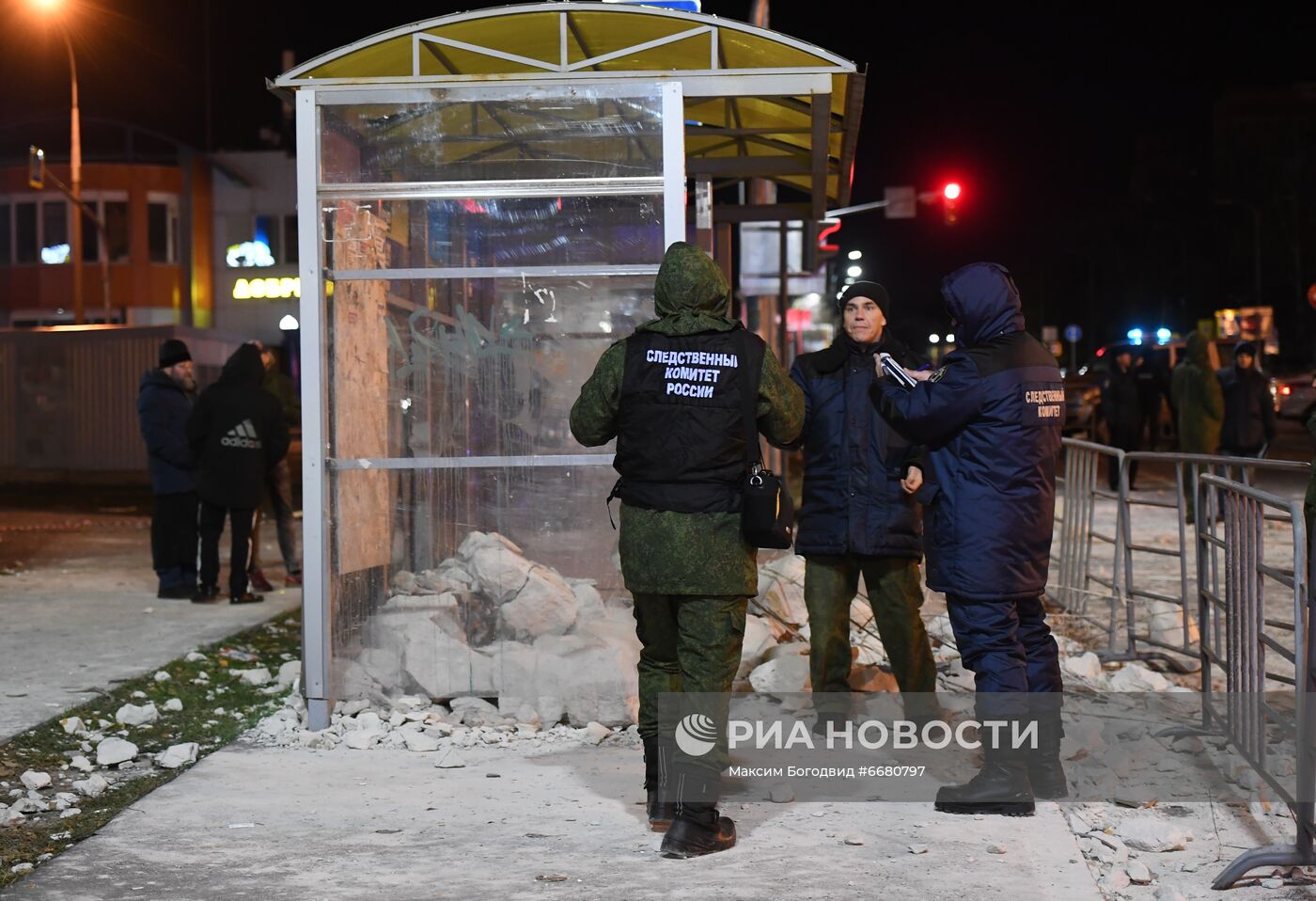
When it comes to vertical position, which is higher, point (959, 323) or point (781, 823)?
point (959, 323)

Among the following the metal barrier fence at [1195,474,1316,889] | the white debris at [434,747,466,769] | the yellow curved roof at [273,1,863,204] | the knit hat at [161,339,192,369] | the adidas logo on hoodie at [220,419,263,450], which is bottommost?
the white debris at [434,747,466,769]

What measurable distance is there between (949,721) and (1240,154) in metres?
70.7

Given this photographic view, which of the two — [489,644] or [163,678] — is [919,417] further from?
[163,678]

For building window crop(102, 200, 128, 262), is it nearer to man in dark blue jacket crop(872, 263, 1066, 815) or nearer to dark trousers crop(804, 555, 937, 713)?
dark trousers crop(804, 555, 937, 713)

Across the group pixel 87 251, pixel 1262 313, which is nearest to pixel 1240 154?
pixel 1262 313

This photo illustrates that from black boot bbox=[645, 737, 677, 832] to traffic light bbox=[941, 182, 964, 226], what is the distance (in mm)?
28359

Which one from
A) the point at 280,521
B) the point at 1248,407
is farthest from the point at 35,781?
the point at 1248,407

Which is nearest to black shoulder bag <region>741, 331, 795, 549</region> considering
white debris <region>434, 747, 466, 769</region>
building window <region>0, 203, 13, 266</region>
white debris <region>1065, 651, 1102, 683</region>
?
white debris <region>434, 747, 466, 769</region>

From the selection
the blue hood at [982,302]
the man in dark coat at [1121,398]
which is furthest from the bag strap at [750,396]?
the man in dark coat at [1121,398]

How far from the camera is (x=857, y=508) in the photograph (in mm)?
5914

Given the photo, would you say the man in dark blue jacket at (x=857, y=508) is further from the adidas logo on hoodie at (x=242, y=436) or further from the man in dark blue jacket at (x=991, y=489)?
the adidas logo on hoodie at (x=242, y=436)

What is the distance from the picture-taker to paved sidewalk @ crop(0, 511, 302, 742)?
7.37 m

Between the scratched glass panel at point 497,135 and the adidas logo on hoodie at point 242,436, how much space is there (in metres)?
3.95

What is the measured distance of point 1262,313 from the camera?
1513 inches
